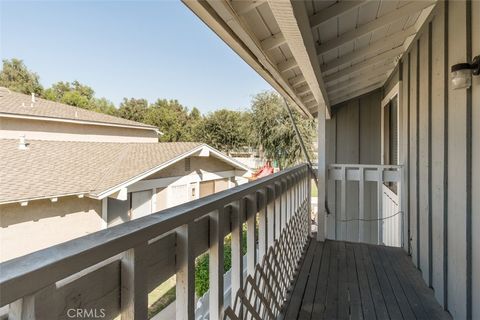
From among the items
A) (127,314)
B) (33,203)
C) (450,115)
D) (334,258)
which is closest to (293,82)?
(450,115)

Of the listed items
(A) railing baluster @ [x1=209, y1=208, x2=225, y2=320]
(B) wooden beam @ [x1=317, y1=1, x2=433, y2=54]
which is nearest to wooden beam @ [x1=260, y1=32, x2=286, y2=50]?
(B) wooden beam @ [x1=317, y1=1, x2=433, y2=54]

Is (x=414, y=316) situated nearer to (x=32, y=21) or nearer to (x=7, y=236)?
(x=7, y=236)

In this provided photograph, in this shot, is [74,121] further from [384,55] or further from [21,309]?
[384,55]

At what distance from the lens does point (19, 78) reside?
1729 millimetres

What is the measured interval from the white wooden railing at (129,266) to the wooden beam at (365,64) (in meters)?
2.75

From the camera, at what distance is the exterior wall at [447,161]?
5.90ft

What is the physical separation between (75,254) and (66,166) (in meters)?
2.05

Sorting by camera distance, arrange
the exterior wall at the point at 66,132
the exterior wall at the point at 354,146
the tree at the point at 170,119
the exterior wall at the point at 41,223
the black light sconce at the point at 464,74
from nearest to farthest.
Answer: the exterior wall at the point at 41,223
the exterior wall at the point at 66,132
the black light sconce at the point at 464,74
the tree at the point at 170,119
the exterior wall at the point at 354,146

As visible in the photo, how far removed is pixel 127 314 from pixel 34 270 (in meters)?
0.29

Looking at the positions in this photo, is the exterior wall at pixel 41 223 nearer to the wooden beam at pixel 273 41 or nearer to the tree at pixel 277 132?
the wooden beam at pixel 273 41

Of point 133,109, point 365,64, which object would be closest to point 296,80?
point 365,64

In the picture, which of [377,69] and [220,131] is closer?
[220,131]

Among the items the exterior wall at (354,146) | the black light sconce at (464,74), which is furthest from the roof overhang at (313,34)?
the exterior wall at (354,146)

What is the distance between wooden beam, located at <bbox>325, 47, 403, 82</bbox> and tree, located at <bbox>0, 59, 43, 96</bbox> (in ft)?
9.78
